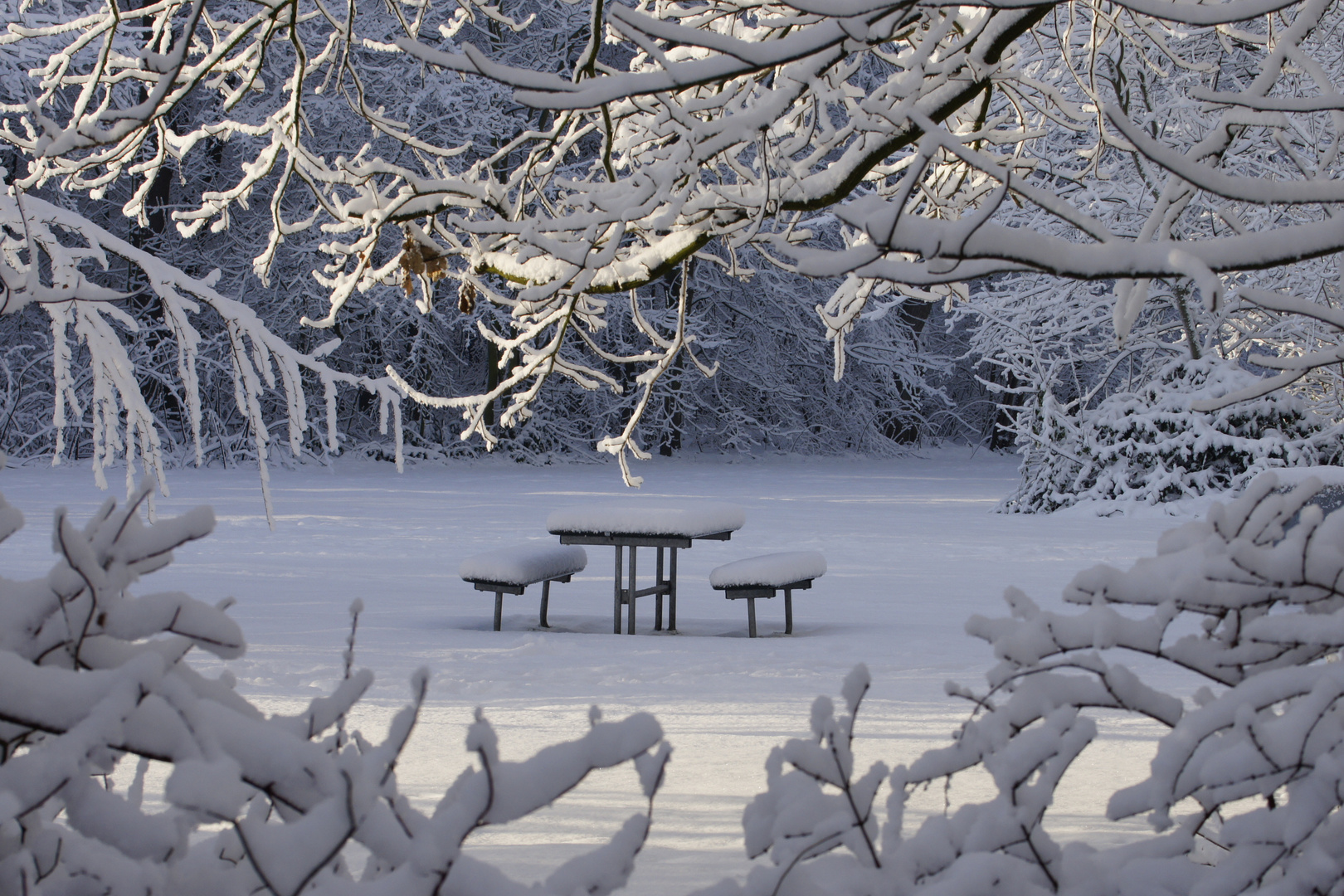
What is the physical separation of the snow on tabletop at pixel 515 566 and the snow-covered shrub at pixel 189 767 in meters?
6.15

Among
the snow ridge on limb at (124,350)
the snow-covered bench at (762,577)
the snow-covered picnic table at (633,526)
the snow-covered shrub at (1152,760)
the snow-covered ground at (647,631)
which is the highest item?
the snow ridge on limb at (124,350)

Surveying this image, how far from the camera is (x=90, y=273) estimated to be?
1975cm

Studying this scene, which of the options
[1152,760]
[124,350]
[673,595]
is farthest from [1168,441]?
[1152,760]

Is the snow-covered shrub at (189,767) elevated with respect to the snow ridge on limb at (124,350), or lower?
lower

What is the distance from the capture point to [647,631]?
779 centimetres

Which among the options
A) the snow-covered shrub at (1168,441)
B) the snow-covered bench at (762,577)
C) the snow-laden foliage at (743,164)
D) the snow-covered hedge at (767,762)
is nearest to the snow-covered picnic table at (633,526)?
the snow-covered bench at (762,577)

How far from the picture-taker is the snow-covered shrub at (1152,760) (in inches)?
49.8

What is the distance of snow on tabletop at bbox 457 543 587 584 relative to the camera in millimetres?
7344

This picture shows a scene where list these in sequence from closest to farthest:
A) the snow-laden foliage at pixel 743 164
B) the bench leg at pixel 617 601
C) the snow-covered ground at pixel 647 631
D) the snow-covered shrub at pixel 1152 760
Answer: the snow-covered shrub at pixel 1152 760 < the snow-laden foliage at pixel 743 164 < the snow-covered ground at pixel 647 631 < the bench leg at pixel 617 601

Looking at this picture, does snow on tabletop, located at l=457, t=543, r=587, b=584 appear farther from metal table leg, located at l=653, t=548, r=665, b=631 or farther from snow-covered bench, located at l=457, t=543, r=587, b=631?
metal table leg, located at l=653, t=548, r=665, b=631

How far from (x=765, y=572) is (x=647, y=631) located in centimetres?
93

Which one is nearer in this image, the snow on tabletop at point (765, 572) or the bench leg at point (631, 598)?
the snow on tabletop at point (765, 572)

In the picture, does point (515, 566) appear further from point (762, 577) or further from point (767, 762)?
point (767, 762)

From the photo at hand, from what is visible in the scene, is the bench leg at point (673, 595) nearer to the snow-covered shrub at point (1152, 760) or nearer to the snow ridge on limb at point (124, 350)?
the snow ridge on limb at point (124, 350)
